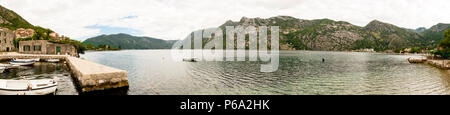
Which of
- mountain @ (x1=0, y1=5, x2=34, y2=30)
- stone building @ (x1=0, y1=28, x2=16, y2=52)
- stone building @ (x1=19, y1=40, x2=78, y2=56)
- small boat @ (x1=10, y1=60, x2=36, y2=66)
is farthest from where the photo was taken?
mountain @ (x1=0, y1=5, x2=34, y2=30)

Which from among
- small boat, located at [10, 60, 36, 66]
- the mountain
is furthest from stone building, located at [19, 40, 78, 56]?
the mountain

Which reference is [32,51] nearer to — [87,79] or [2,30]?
[2,30]

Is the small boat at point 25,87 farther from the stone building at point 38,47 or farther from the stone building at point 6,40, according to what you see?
the stone building at point 6,40

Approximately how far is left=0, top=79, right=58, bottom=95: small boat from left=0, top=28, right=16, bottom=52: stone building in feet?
289

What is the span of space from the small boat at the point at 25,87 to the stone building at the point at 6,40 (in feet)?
289

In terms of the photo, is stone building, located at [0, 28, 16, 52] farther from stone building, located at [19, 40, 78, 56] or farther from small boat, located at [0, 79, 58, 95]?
small boat, located at [0, 79, 58, 95]

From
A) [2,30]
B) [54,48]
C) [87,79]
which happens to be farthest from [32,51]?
[87,79]

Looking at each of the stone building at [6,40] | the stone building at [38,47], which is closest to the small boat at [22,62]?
the stone building at [38,47]

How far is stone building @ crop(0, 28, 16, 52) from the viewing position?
7894 cm

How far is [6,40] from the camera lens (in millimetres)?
82625

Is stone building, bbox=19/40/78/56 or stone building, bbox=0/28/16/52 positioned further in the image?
stone building, bbox=0/28/16/52

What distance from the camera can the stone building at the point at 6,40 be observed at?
78938 mm

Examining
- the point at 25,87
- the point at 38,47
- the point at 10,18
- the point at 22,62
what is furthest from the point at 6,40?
the point at 10,18
